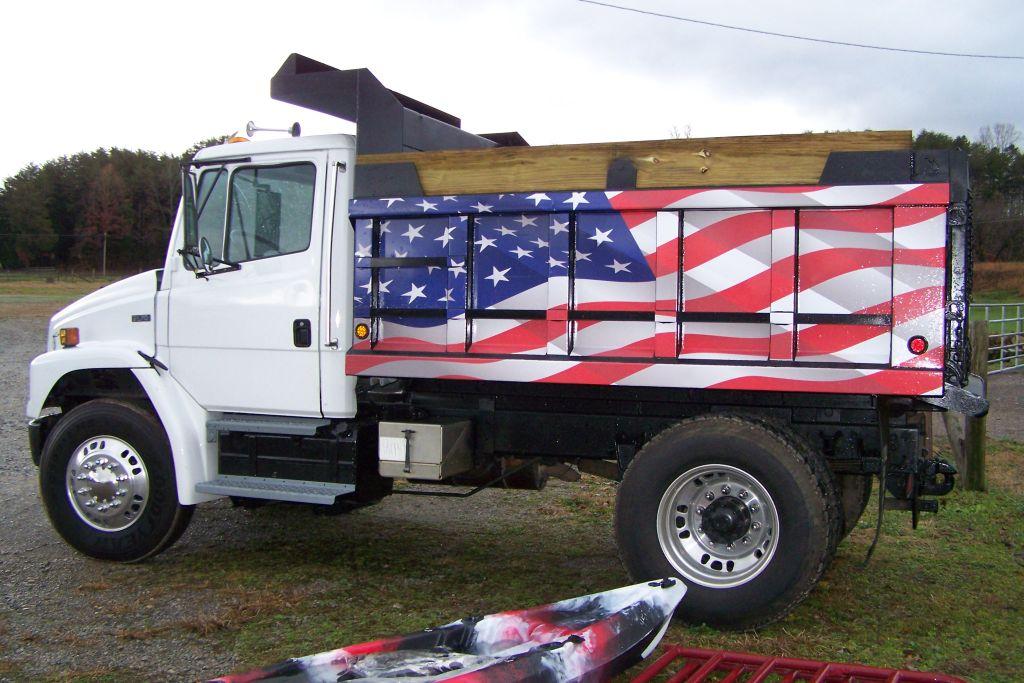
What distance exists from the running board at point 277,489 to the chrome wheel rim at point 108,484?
528mm

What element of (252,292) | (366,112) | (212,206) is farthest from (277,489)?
(366,112)

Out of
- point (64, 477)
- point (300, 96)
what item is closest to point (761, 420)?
point (300, 96)

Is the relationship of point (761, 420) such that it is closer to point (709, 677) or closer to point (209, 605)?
point (709, 677)

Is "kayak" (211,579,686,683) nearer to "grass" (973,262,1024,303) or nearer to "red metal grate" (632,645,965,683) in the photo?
"red metal grate" (632,645,965,683)

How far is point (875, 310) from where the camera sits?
15.9 feet

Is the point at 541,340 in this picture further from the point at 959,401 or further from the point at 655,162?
the point at 959,401

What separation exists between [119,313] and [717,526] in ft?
14.5

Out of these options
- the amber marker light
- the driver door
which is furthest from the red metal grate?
the amber marker light

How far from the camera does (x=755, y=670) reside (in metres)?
4.51

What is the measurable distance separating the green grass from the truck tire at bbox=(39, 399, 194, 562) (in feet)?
0.84

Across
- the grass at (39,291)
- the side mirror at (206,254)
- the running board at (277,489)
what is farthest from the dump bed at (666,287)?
the grass at (39,291)

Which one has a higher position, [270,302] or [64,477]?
[270,302]

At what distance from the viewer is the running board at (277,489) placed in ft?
19.5

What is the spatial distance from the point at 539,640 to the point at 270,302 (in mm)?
3006
